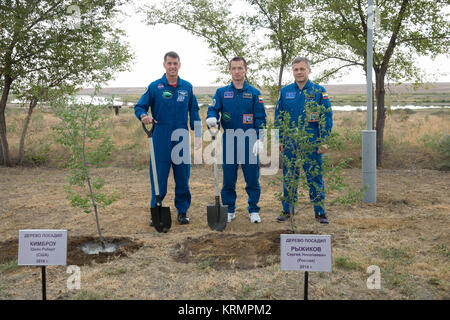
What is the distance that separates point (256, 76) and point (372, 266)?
299 inches

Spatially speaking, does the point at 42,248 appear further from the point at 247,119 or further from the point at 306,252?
the point at 247,119

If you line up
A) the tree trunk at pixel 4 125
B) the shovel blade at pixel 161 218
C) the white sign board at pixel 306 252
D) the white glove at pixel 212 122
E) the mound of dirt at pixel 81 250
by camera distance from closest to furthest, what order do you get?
1. the white sign board at pixel 306 252
2. the mound of dirt at pixel 81 250
3. the white glove at pixel 212 122
4. the shovel blade at pixel 161 218
5. the tree trunk at pixel 4 125

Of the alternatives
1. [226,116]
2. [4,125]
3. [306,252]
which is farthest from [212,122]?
[4,125]

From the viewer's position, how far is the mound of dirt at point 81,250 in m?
4.58

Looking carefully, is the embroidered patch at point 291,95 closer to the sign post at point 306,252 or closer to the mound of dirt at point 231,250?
the mound of dirt at point 231,250

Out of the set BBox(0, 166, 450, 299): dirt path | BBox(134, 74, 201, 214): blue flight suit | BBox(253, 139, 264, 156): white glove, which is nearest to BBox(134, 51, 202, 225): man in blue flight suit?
BBox(134, 74, 201, 214): blue flight suit

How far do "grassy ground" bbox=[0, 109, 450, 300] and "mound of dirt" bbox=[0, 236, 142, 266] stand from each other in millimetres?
155

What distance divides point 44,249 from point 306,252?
2093mm

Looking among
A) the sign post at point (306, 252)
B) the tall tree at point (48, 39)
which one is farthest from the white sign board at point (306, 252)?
the tall tree at point (48, 39)

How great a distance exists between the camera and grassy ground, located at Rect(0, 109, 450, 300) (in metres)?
3.76

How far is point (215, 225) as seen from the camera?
224 inches

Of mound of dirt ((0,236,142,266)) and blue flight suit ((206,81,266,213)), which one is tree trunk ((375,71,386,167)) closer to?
blue flight suit ((206,81,266,213))

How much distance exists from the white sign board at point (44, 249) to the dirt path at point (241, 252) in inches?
17.0

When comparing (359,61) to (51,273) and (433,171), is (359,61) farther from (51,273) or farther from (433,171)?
(51,273)
